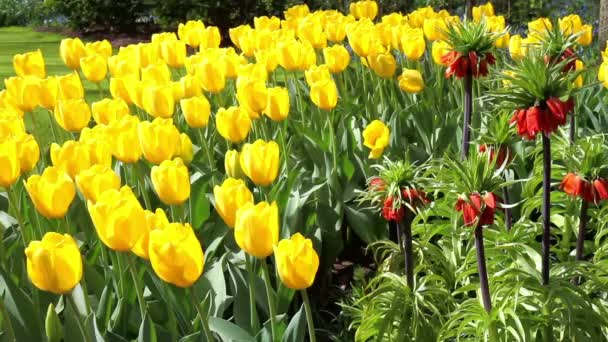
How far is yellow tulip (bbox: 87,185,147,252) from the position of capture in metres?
1.63

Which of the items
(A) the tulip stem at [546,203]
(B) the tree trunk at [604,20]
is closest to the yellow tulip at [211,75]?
(A) the tulip stem at [546,203]

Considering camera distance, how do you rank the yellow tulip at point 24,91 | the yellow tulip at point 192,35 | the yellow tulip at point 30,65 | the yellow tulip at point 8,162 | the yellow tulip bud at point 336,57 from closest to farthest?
the yellow tulip at point 8,162
the yellow tulip at point 24,91
the yellow tulip bud at point 336,57
the yellow tulip at point 30,65
the yellow tulip at point 192,35

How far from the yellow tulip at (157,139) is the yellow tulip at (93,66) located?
128 centimetres

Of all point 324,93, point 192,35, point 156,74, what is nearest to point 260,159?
point 324,93

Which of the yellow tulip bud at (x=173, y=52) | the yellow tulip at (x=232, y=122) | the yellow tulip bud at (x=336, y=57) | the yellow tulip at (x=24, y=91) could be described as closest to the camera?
the yellow tulip at (x=232, y=122)

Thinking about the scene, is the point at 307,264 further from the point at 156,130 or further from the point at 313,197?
the point at 313,197

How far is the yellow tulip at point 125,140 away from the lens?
7.34 ft

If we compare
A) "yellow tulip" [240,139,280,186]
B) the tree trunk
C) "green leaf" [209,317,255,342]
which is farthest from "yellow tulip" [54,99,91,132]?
the tree trunk

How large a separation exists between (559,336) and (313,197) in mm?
1021

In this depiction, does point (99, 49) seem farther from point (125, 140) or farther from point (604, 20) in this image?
point (604, 20)

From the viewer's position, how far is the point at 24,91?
9.50 ft

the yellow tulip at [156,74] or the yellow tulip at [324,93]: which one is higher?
the yellow tulip at [156,74]

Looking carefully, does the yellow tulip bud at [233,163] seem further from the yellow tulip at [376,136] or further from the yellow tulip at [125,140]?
the yellow tulip at [376,136]

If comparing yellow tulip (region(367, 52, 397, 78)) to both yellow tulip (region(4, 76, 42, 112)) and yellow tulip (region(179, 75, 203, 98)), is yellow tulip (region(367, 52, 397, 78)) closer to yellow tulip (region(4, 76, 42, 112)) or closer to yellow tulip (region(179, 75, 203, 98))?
yellow tulip (region(179, 75, 203, 98))
